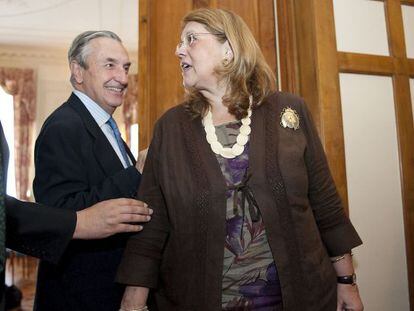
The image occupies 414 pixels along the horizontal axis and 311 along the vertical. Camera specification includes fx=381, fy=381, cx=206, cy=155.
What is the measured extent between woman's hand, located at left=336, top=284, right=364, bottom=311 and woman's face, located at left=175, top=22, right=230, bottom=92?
861 millimetres

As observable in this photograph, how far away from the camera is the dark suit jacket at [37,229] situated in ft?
3.44

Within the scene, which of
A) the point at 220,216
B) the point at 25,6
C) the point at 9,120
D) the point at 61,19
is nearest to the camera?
the point at 220,216

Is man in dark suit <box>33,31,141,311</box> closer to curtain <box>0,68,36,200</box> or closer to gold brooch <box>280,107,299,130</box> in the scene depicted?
gold brooch <box>280,107,299,130</box>

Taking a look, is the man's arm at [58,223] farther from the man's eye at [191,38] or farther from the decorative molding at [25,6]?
the decorative molding at [25,6]

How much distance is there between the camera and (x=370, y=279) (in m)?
1.96

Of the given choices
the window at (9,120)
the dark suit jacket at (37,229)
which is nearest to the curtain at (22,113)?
the window at (9,120)

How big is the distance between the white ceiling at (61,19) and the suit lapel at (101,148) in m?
3.84

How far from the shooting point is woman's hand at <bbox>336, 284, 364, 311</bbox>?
1333 mm

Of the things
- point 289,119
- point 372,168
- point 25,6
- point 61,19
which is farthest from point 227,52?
point 61,19

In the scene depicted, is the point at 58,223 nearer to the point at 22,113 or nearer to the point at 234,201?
the point at 234,201

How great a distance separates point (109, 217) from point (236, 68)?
697 mm

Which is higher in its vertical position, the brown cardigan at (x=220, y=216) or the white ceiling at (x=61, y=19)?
the white ceiling at (x=61, y=19)

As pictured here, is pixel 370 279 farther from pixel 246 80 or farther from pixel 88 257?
pixel 88 257

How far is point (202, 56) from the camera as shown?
142 cm
